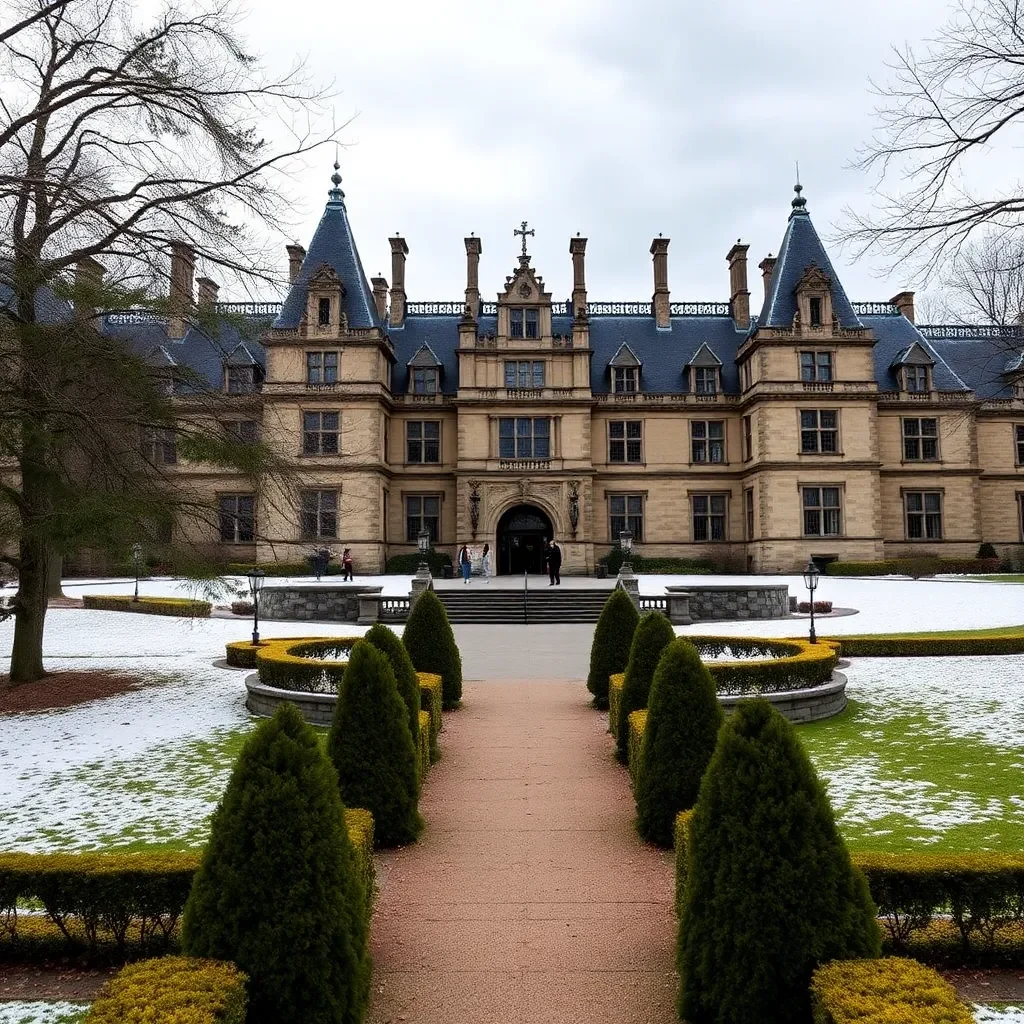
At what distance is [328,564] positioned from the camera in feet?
122

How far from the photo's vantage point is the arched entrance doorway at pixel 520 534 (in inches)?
1609

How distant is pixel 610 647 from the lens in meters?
12.4

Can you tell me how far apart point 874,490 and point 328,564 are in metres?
26.2

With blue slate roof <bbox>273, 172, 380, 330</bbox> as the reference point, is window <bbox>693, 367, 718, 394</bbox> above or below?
below

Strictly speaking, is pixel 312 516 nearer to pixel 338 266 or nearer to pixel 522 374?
pixel 522 374

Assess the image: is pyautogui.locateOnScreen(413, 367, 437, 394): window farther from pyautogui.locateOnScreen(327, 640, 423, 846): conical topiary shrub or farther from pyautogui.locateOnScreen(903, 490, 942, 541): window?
pyautogui.locateOnScreen(327, 640, 423, 846): conical topiary shrub

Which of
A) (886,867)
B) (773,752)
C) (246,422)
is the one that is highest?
(246,422)

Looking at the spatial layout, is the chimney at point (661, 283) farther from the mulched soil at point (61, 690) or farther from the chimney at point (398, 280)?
the mulched soil at point (61, 690)

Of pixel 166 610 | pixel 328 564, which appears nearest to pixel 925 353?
pixel 328 564

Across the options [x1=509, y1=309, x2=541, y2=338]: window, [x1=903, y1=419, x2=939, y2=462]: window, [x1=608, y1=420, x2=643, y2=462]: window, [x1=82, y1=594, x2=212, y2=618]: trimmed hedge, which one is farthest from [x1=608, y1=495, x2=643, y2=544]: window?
[x1=82, y1=594, x2=212, y2=618]: trimmed hedge

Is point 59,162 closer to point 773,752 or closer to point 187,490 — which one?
point 187,490

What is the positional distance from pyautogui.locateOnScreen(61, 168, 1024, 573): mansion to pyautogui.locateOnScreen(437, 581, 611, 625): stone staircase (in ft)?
34.5

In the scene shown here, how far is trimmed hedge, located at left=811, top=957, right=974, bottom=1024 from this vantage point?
3188mm

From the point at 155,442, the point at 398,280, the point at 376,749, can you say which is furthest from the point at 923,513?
the point at 376,749
